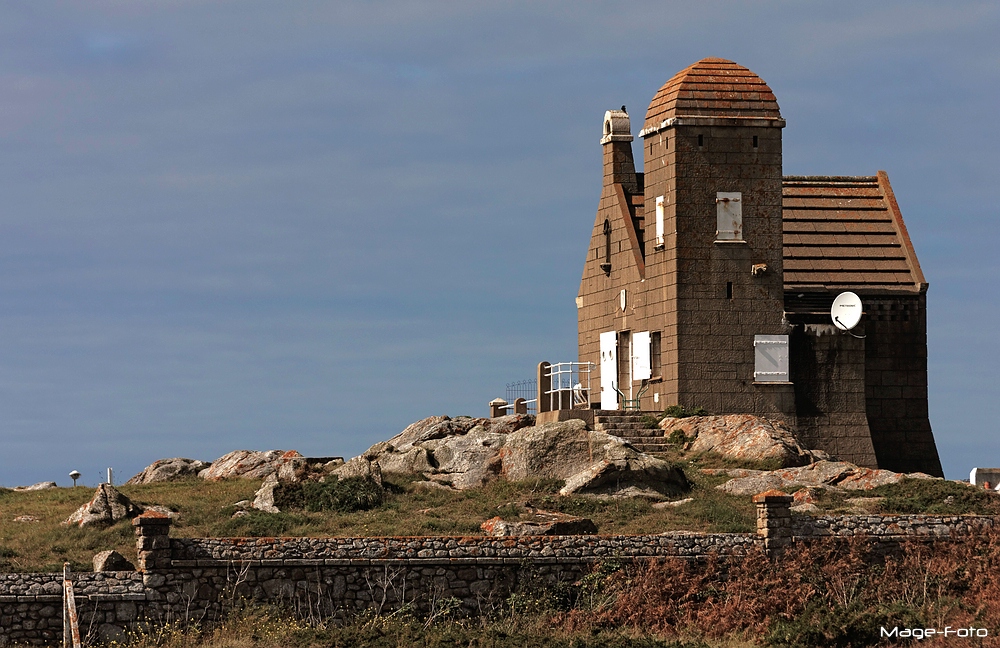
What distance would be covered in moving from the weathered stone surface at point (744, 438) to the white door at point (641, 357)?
2498 mm

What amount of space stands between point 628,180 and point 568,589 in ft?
77.3

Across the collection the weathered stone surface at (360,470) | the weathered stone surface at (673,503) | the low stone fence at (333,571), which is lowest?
the low stone fence at (333,571)

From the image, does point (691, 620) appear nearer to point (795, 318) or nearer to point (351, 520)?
point (351, 520)

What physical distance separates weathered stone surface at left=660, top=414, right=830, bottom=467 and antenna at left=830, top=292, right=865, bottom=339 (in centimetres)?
378

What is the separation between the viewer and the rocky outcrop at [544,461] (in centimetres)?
3784

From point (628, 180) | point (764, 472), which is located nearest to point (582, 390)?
point (628, 180)

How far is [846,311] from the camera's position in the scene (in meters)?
46.3

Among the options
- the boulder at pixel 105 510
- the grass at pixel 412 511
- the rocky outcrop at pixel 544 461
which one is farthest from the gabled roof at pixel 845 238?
the boulder at pixel 105 510

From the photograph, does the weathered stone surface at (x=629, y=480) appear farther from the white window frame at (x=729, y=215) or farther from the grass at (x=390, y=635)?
the white window frame at (x=729, y=215)

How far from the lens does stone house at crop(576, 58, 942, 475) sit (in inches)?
1797

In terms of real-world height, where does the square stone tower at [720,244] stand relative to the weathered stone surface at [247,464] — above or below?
above

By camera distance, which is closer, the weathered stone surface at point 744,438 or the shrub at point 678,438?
the weathered stone surface at point 744,438

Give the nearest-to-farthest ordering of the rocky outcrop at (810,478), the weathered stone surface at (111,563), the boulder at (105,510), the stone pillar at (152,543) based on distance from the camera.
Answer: the stone pillar at (152,543) → the weathered stone surface at (111,563) → the boulder at (105,510) → the rocky outcrop at (810,478)

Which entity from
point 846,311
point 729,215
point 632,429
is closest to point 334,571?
point 632,429
